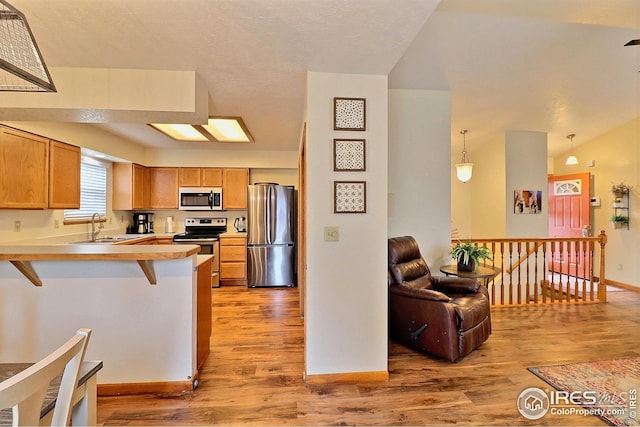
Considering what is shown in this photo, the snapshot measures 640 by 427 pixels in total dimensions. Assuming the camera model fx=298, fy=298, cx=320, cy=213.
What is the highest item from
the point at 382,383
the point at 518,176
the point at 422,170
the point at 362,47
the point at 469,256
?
the point at 362,47

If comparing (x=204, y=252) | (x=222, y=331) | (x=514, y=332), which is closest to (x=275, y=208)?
(x=204, y=252)

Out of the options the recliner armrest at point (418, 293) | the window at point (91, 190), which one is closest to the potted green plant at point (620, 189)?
the recliner armrest at point (418, 293)

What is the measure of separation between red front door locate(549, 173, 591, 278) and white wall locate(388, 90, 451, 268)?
11.5 feet

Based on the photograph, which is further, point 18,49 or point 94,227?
point 94,227

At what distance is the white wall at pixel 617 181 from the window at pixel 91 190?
26.8ft

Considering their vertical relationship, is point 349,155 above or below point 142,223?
above

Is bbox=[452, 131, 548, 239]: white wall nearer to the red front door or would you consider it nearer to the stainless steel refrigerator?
the red front door

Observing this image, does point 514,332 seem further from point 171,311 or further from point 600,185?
point 600,185

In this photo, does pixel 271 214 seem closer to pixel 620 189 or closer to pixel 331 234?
pixel 331 234

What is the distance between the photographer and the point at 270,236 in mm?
4828

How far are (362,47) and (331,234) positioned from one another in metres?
1.26

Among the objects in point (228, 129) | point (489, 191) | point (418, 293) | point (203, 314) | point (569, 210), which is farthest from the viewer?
point (569, 210)

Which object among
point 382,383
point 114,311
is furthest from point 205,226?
point 382,383

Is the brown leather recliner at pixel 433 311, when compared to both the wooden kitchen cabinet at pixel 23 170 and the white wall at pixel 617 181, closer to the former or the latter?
the wooden kitchen cabinet at pixel 23 170
